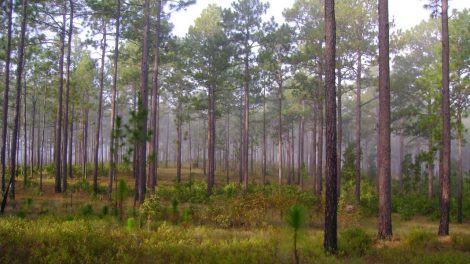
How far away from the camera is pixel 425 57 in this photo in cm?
2825

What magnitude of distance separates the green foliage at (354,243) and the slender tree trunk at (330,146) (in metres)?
0.55

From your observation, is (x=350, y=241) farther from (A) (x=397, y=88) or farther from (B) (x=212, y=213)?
(A) (x=397, y=88)

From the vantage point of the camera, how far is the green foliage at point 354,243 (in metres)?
9.45

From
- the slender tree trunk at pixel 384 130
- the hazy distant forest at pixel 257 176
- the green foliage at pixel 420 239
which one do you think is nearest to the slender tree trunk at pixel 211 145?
the hazy distant forest at pixel 257 176

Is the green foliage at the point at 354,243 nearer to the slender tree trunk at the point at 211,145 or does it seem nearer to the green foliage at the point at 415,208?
the green foliage at the point at 415,208

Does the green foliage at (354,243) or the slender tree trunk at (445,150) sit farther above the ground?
the slender tree trunk at (445,150)

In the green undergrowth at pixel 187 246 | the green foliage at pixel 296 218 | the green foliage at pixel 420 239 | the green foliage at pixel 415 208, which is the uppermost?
the green foliage at pixel 296 218

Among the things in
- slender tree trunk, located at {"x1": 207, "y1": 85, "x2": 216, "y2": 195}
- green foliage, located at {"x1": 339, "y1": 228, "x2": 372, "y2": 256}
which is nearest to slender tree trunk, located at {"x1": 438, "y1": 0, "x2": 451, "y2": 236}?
green foliage, located at {"x1": 339, "y1": 228, "x2": 372, "y2": 256}

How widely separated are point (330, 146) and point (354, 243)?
301cm

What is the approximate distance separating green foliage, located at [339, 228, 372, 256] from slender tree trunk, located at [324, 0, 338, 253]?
546mm

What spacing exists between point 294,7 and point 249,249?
20.0 metres

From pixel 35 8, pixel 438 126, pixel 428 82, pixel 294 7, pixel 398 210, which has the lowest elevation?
Answer: pixel 398 210

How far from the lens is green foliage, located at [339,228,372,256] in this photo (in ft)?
31.0

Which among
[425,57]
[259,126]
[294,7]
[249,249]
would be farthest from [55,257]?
[259,126]
